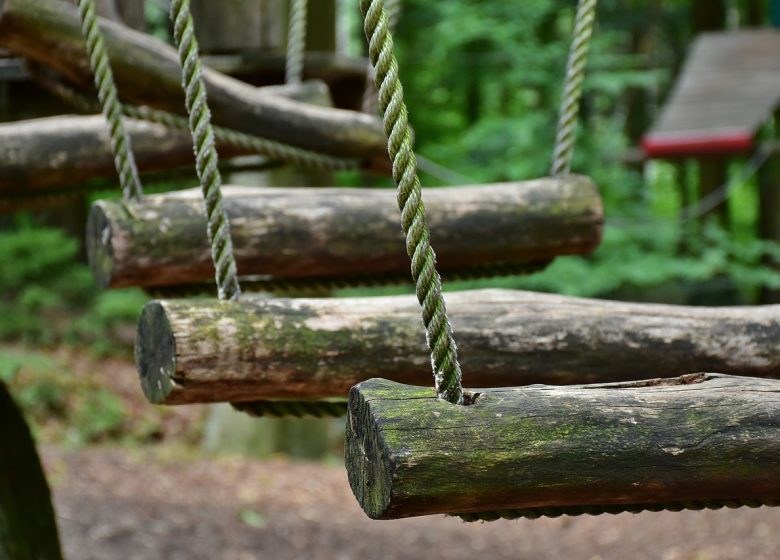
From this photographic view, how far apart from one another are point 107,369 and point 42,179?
18.2 feet

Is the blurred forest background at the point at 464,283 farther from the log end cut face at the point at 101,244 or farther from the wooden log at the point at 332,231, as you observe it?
the wooden log at the point at 332,231

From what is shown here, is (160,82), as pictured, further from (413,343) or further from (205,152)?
(413,343)

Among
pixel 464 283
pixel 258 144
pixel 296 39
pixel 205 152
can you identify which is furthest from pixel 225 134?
pixel 464 283

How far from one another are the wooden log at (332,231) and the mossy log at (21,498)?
797 mm

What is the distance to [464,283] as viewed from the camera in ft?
27.9

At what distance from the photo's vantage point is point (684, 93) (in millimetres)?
7668

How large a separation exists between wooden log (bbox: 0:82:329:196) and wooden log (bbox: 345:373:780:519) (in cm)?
191

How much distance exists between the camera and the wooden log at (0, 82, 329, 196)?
3.06 metres

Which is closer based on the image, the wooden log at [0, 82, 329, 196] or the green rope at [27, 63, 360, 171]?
the green rope at [27, 63, 360, 171]

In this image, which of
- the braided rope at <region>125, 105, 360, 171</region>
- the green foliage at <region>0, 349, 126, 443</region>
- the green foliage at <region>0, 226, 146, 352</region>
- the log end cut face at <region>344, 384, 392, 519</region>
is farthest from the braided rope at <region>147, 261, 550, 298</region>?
the green foliage at <region>0, 226, 146, 352</region>

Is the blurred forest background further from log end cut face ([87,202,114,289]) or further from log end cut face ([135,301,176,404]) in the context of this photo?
log end cut face ([135,301,176,404])

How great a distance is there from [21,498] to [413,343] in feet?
5.18

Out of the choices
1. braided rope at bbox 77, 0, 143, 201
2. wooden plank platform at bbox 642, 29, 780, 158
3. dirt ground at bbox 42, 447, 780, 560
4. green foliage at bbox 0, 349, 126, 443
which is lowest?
green foliage at bbox 0, 349, 126, 443

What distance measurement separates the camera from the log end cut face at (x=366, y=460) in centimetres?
130
